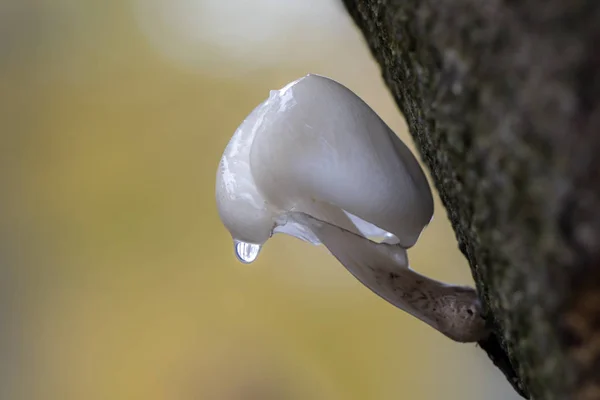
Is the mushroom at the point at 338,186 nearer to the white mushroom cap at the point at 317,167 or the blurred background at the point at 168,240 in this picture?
the white mushroom cap at the point at 317,167

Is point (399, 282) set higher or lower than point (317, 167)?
lower

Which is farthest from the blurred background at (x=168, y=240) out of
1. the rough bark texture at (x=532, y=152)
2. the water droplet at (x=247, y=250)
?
the rough bark texture at (x=532, y=152)

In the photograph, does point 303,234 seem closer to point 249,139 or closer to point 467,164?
point 249,139

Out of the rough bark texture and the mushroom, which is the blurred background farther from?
the rough bark texture

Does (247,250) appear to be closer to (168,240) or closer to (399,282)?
(399,282)

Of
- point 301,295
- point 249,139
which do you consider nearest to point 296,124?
point 249,139

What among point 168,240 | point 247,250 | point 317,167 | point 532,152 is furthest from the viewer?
point 168,240

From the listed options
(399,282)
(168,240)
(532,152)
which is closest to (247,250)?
(399,282)
